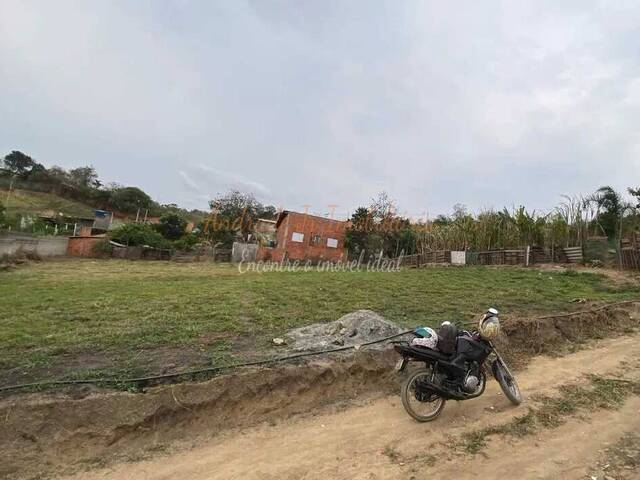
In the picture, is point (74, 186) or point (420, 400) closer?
point (420, 400)

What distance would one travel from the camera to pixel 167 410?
3.81m

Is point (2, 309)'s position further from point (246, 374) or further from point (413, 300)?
point (413, 300)

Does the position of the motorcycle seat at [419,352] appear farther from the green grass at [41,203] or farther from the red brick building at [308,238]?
the green grass at [41,203]

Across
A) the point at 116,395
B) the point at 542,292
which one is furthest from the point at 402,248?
the point at 116,395

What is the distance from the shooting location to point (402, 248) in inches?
1136

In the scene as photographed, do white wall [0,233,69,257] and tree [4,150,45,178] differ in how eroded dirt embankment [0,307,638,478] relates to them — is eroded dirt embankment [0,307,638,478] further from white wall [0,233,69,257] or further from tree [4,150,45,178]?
tree [4,150,45,178]

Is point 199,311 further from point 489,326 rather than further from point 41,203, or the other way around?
point 41,203

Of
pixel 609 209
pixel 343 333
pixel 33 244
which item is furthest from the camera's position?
pixel 33 244

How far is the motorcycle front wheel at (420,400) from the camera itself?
3.96 metres

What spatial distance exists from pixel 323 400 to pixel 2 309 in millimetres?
6859

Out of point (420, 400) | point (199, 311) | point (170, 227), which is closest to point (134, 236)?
point (170, 227)

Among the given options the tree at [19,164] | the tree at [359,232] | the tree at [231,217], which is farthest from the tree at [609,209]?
the tree at [19,164]

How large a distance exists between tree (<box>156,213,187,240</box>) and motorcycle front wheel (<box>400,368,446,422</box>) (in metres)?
33.2

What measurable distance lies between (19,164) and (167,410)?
61351mm
